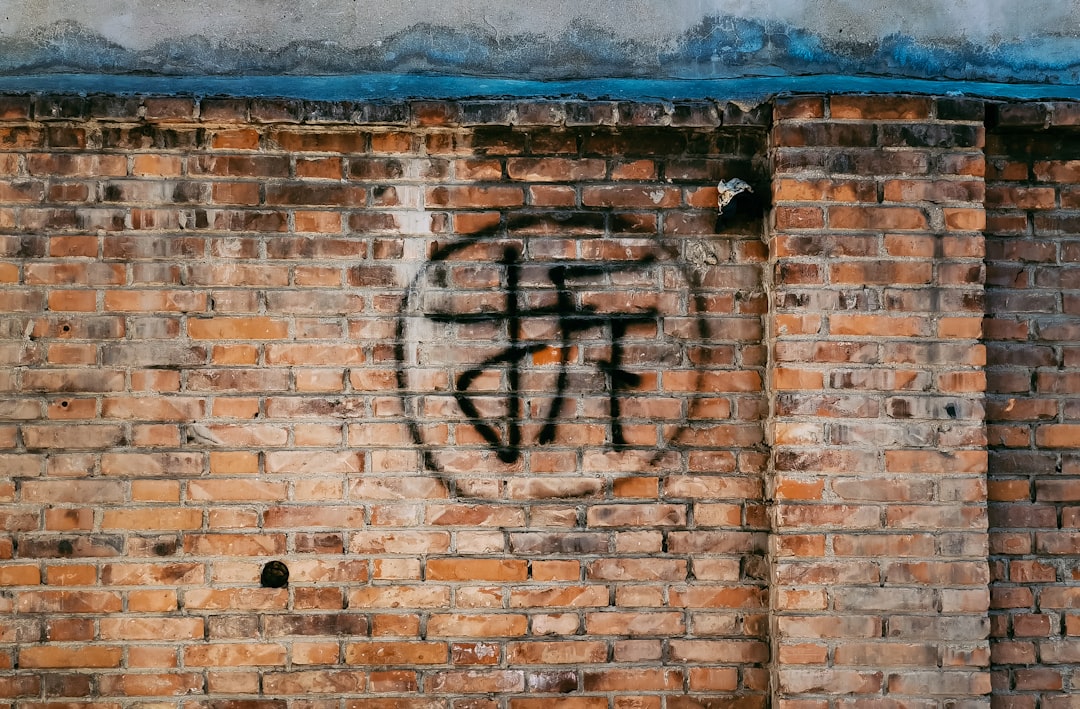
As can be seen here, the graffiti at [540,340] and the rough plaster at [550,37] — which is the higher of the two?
the rough plaster at [550,37]

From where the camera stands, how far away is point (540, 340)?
2.23 metres

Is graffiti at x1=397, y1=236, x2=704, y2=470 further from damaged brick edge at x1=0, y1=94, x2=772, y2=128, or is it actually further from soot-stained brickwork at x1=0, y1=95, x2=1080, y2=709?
damaged brick edge at x1=0, y1=94, x2=772, y2=128

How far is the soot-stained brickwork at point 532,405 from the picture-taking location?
6.97ft

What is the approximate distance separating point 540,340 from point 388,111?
79 cm

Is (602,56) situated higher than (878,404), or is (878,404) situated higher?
(602,56)

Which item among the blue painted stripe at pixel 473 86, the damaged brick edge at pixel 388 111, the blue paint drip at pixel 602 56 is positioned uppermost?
the blue paint drip at pixel 602 56

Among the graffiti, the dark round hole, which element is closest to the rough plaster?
the graffiti

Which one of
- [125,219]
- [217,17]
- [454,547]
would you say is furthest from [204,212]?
[454,547]

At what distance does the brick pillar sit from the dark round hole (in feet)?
4.58

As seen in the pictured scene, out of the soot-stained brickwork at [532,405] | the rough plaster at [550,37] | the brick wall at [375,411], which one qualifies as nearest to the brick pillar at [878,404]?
the soot-stained brickwork at [532,405]

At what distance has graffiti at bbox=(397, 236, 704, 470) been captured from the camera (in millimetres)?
2215

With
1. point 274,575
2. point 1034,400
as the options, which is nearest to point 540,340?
point 274,575

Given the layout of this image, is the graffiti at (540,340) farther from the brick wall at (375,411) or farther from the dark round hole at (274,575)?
the dark round hole at (274,575)

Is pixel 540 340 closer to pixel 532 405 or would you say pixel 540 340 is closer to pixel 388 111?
pixel 532 405
